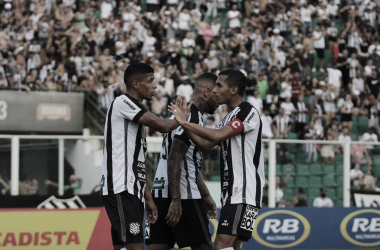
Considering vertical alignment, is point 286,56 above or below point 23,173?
above

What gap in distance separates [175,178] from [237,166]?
32.4 inches

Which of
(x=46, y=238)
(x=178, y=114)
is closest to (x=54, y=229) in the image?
(x=46, y=238)

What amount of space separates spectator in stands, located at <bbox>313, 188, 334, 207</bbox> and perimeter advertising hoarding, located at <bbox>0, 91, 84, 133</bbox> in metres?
5.82

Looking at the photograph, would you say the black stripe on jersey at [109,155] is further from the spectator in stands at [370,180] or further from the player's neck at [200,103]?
the spectator in stands at [370,180]

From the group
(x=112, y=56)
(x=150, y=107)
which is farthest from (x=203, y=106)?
(x=112, y=56)

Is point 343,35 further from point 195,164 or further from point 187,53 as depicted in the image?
point 195,164

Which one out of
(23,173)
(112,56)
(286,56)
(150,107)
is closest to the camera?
(23,173)

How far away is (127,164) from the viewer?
671cm

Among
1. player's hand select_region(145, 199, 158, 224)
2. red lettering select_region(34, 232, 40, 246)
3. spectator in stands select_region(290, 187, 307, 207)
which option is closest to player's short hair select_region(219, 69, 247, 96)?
player's hand select_region(145, 199, 158, 224)

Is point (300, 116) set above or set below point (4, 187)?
above

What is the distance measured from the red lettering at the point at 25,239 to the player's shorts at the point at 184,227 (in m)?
4.69

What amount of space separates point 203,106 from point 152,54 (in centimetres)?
1197

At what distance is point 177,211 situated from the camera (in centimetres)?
718

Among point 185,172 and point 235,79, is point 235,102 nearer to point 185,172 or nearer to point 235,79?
point 235,79
